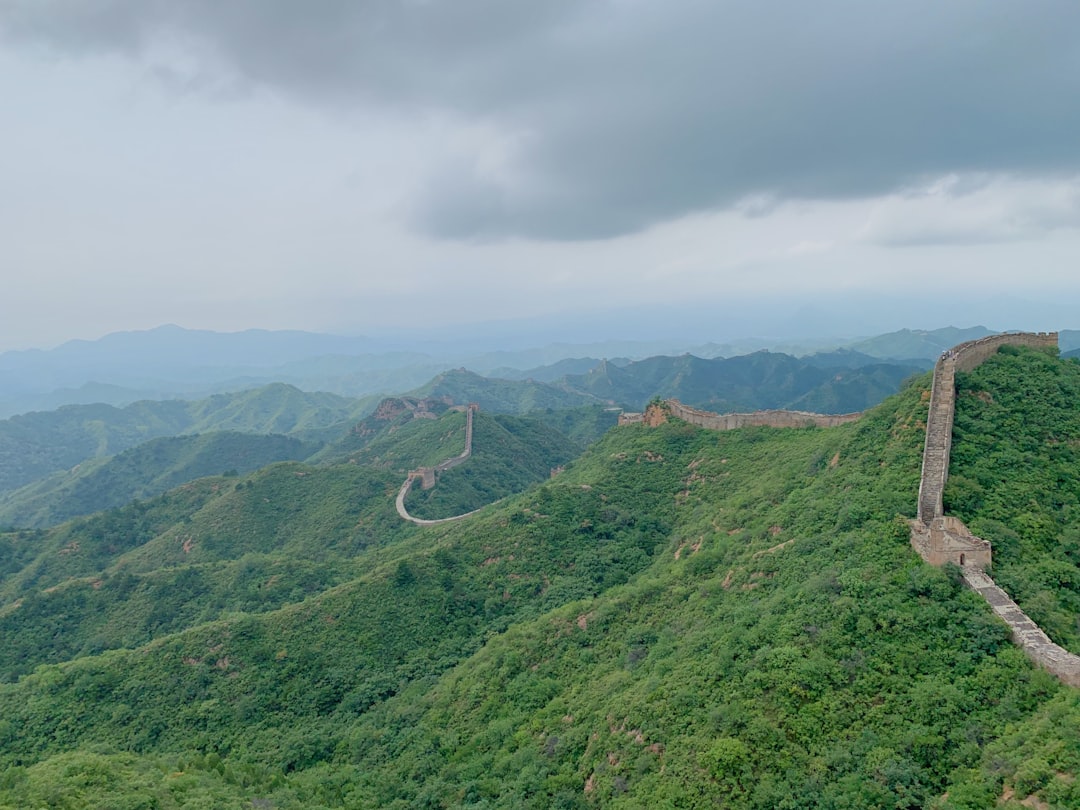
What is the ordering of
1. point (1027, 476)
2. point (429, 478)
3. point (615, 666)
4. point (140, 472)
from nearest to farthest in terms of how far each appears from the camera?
1. point (1027, 476)
2. point (615, 666)
3. point (429, 478)
4. point (140, 472)

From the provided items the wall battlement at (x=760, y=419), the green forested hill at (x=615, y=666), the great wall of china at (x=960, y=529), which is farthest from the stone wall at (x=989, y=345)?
the wall battlement at (x=760, y=419)

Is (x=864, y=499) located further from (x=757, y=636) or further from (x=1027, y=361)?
(x=1027, y=361)

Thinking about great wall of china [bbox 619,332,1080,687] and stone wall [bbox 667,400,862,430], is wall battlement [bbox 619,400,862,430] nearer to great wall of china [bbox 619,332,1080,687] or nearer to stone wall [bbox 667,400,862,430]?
stone wall [bbox 667,400,862,430]

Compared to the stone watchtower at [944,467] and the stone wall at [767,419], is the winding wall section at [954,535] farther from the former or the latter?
the stone wall at [767,419]

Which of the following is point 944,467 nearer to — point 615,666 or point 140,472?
point 615,666

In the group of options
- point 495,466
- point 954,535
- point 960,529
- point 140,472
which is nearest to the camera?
point 954,535

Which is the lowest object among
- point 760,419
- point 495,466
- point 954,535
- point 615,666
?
point 495,466

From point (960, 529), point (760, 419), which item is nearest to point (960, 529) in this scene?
point (960, 529)
